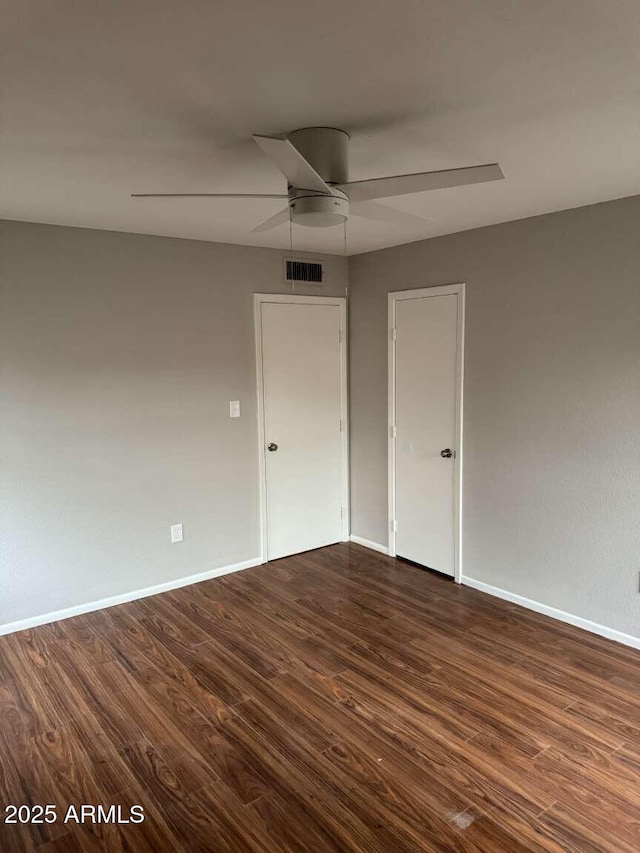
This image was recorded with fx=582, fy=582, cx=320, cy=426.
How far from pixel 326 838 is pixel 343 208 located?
2226mm

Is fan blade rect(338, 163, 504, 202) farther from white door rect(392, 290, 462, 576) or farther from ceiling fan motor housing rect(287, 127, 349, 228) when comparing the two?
white door rect(392, 290, 462, 576)

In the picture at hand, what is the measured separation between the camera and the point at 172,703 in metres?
2.81

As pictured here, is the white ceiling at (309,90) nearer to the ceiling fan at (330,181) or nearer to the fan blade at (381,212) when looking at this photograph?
the ceiling fan at (330,181)

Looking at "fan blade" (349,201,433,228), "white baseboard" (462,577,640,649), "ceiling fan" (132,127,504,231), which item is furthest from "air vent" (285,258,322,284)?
"white baseboard" (462,577,640,649)

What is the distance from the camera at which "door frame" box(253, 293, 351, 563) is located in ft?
14.4

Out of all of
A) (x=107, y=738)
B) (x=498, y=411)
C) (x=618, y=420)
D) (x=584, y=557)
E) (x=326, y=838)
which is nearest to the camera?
(x=326, y=838)

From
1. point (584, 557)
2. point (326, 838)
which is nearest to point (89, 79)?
point (326, 838)

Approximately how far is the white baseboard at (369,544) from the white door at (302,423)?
19 cm

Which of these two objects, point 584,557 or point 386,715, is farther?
point 584,557

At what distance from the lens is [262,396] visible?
4.46 metres

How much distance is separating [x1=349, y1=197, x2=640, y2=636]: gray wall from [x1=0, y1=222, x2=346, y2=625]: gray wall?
153 cm

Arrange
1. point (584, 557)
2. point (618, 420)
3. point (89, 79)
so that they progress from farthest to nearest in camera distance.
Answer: point (584, 557) → point (618, 420) → point (89, 79)

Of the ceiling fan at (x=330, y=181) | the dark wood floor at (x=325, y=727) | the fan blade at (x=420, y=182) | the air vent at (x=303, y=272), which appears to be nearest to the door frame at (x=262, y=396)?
the air vent at (x=303, y=272)

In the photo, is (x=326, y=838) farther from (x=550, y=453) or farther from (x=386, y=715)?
(x=550, y=453)
